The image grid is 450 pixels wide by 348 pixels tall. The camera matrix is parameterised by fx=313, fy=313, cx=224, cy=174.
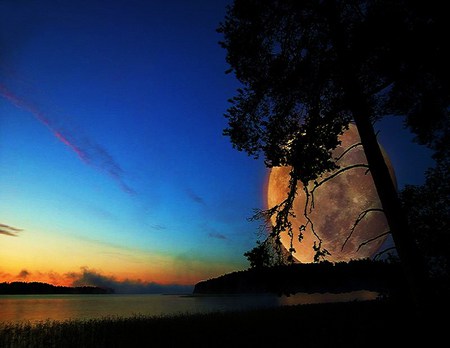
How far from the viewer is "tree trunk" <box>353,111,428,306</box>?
6086 mm

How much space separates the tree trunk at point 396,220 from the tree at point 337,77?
2 cm

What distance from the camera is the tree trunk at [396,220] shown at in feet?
20.0

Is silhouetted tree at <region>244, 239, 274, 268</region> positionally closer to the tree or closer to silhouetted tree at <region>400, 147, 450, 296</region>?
the tree

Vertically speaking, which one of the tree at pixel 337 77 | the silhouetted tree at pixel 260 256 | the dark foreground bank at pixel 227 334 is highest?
the tree at pixel 337 77

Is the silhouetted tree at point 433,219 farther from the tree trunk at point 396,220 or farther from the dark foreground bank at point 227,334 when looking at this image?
the tree trunk at point 396,220

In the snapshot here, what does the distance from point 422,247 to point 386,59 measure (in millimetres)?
7272

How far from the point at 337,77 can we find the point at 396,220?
146 inches

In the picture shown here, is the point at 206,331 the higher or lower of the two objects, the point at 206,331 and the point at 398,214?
the lower

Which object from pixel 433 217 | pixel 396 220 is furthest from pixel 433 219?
pixel 396 220

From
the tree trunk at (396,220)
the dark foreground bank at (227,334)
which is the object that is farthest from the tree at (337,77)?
the dark foreground bank at (227,334)

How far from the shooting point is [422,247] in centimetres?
1127

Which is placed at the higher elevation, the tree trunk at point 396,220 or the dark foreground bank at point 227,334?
the tree trunk at point 396,220

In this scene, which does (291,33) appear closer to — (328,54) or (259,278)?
(328,54)

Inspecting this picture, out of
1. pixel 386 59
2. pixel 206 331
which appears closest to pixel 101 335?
pixel 206 331
